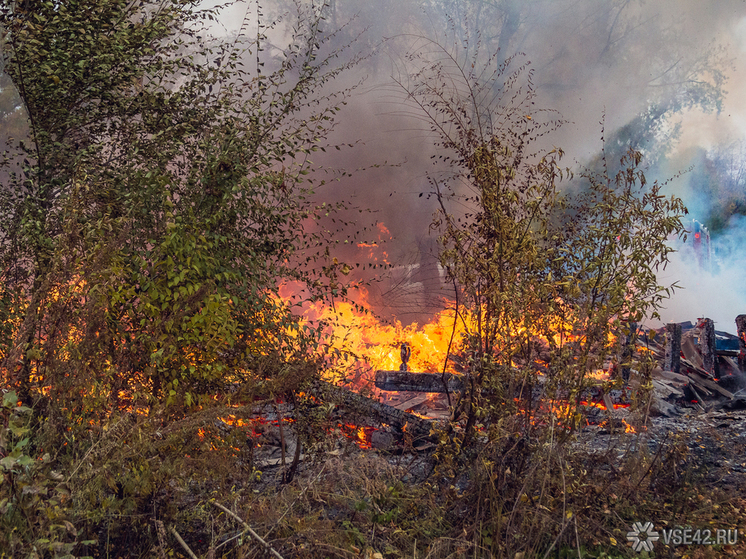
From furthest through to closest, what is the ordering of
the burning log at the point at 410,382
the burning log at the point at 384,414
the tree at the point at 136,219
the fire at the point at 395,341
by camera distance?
the fire at the point at 395,341 < the burning log at the point at 410,382 < the burning log at the point at 384,414 < the tree at the point at 136,219

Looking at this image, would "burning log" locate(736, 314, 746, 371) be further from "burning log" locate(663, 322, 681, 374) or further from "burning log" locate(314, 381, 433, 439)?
"burning log" locate(314, 381, 433, 439)

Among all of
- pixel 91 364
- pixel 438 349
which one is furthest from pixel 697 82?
pixel 91 364

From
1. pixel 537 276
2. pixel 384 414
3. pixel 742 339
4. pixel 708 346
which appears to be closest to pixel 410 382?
pixel 384 414

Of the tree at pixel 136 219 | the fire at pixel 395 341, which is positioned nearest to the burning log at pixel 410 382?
the fire at pixel 395 341

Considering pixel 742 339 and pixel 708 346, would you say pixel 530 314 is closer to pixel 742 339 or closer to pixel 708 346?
pixel 708 346

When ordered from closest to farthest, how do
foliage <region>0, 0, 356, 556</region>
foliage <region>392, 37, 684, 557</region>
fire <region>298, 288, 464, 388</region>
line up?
foliage <region>0, 0, 356, 556</region> < foliage <region>392, 37, 684, 557</region> < fire <region>298, 288, 464, 388</region>

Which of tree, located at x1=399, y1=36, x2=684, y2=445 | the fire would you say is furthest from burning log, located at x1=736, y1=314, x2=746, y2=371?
tree, located at x1=399, y1=36, x2=684, y2=445

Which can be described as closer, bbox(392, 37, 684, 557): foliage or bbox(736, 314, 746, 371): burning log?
bbox(392, 37, 684, 557): foliage

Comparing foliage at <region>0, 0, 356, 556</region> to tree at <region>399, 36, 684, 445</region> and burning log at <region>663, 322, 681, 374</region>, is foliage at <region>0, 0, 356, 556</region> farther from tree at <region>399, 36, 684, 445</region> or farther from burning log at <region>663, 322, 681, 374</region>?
burning log at <region>663, 322, 681, 374</region>

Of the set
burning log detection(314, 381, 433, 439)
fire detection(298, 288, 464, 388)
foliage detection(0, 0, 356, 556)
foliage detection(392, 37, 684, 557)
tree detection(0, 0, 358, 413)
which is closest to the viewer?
foliage detection(0, 0, 356, 556)

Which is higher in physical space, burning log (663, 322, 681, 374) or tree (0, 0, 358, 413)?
tree (0, 0, 358, 413)

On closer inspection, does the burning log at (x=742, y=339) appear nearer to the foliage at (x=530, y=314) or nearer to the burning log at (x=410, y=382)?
the burning log at (x=410, y=382)

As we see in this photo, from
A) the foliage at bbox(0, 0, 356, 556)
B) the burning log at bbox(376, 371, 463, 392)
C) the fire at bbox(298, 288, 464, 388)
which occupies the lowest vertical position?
the burning log at bbox(376, 371, 463, 392)

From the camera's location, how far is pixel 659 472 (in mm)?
4676
